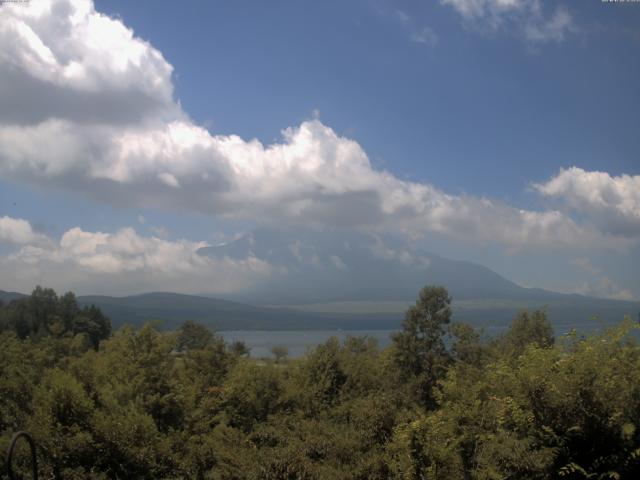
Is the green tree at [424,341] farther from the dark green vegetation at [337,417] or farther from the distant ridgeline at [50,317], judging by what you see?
the distant ridgeline at [50,317]

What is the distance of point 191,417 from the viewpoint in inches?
876

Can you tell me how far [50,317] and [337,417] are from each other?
77.4 m

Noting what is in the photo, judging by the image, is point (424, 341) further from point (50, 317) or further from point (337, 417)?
point (50, 317)

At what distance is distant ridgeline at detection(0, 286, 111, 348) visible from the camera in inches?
3287

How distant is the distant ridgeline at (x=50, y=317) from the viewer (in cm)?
8350

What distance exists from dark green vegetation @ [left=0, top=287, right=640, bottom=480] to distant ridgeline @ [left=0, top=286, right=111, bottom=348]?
58.6 m

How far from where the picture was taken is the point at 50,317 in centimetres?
8650

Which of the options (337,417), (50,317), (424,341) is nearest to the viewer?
(337,417)

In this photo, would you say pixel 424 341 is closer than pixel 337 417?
No

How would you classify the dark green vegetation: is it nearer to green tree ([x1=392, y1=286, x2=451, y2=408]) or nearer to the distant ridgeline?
green tree ([x1=392, y1=286, x2=451, y2=408])

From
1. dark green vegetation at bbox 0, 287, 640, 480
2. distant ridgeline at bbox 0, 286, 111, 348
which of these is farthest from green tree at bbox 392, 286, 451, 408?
distant ridgeline at bbox 0, 286, 111, 348

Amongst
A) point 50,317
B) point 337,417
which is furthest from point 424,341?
point 50,317

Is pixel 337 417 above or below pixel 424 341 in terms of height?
below

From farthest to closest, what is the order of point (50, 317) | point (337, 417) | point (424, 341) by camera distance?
point (50, 317) < point (424, 341) < point (337, 417)
